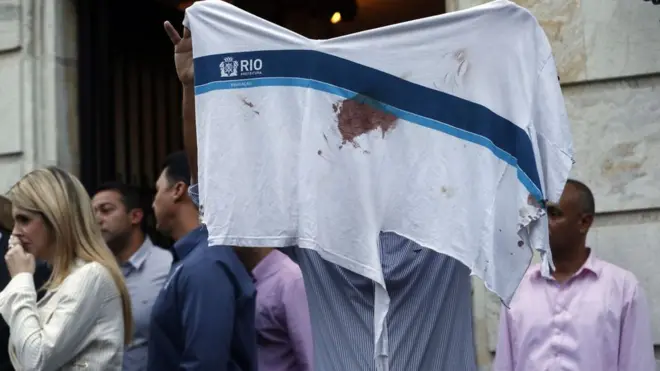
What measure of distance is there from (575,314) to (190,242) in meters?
1.73

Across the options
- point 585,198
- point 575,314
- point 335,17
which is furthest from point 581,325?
point 335,17

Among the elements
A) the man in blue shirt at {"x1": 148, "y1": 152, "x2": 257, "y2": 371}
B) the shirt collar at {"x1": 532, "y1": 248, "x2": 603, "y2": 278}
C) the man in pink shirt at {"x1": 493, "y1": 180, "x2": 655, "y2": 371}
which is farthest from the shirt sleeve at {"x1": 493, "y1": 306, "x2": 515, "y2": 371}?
the man in blue shirt at {"x1": 148, "y1": 152, "x2": 257, "y2": 371}

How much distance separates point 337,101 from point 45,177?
4.86 ft

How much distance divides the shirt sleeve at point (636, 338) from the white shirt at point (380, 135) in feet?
5.30

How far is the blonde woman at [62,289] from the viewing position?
408 cm

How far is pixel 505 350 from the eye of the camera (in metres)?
5.07

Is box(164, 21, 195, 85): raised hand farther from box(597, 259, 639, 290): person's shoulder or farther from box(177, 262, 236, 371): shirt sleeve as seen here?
box(597, 259, 639, 290): person's shoulder

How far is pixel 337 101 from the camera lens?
11.4ft

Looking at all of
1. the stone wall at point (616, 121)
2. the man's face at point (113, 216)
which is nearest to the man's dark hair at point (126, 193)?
the man's face at point (113, 216)

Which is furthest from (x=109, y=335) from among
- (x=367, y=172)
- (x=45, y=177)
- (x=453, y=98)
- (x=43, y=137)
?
(x=43, y=137)

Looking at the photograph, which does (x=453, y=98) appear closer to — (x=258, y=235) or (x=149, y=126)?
(x=258, y=235)

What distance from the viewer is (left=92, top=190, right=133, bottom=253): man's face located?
6211 mm

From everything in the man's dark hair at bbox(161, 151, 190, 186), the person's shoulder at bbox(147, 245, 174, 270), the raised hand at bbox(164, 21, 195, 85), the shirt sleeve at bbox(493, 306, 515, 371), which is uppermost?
the raised hand at bbox(164, 21, 195, 85)

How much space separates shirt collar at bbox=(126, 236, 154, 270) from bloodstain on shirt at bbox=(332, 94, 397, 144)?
9.10 feet
